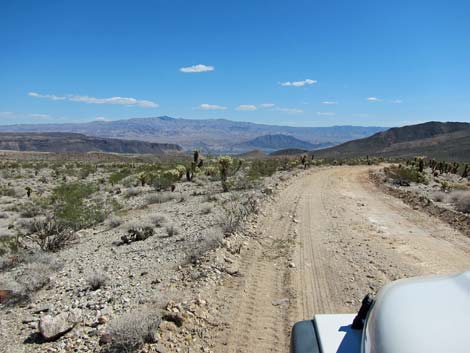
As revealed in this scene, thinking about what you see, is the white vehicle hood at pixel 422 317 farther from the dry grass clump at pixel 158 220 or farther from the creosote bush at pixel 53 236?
the dry grass clump at pixel 158 220

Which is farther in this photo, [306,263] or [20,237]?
[20,237]

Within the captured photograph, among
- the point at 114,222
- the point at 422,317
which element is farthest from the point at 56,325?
the point at 114,222

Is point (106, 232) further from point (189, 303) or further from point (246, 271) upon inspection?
point (189, 303)

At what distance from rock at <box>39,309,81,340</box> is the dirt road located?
2.10m

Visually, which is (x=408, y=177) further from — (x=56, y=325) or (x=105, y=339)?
(x=56, y=325)

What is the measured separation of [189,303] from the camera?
571 centimetres

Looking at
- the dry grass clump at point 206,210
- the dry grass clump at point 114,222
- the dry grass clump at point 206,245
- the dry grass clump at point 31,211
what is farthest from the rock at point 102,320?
the dry grass clump at point 31,211

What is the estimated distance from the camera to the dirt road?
5.45 m

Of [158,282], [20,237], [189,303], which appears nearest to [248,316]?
[189,303]

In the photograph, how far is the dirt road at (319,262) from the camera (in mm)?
5453

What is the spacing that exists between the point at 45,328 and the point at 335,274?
494 centimetres

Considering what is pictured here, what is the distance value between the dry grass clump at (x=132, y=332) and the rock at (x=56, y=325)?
0.72m

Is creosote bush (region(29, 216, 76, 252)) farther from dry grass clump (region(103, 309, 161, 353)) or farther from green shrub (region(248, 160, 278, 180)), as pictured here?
green shrub (region(248, 160, 278, 180))

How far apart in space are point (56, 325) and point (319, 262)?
5.00 m
